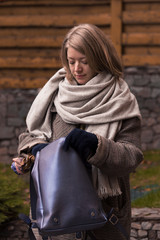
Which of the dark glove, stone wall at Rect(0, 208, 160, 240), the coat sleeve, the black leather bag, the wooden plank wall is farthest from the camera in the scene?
the wooden plank wall

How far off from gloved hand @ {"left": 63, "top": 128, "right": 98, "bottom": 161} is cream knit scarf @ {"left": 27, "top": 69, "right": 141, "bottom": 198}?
198mm

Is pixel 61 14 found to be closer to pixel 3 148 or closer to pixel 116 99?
pixel 3 148

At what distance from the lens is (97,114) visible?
7.07 ft

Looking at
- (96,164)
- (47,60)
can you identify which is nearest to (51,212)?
(96,164)

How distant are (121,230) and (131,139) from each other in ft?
1.58

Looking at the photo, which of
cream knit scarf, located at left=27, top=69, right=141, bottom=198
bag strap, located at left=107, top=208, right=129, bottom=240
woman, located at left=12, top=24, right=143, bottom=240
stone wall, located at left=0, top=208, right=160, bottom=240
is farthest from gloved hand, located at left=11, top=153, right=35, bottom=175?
stone wall, located at left=0, top=208, right=160, bottom=240

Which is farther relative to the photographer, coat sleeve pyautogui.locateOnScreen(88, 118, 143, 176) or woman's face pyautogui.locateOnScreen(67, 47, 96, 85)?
woman's face pyautogui.locateOnScreen(67, 47, 96, 85)

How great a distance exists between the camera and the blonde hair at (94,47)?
6.81 ft

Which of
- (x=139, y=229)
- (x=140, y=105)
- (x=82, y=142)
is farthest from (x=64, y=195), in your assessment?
(x=140, y=105)

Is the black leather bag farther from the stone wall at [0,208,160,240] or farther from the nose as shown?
the stone wall at [0,208,160,240]

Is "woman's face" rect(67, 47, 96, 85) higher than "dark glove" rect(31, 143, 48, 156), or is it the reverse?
"woman's face" rect(67, 47, 96, 85)

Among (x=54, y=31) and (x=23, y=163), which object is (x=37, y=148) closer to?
(x=23, y=163)

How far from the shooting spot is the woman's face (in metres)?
2.10

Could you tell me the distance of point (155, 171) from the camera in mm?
6184
